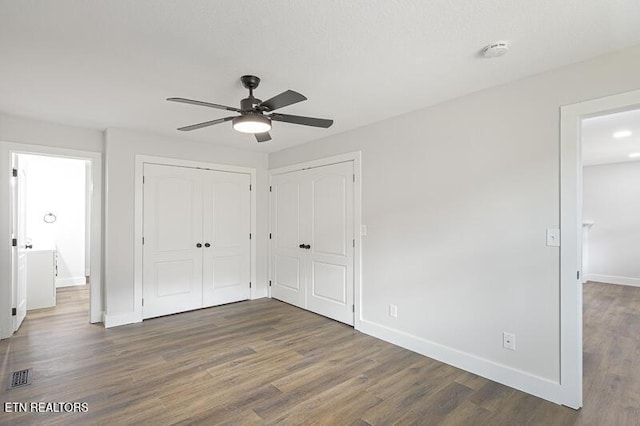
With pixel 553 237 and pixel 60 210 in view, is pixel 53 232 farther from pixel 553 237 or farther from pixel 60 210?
pixel 553 237

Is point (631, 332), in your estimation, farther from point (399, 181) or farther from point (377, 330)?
point (399, 181)

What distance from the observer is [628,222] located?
6.17 meters

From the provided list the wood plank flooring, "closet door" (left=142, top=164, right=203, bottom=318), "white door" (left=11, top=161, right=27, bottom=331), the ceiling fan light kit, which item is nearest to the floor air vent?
the wood plank flooring

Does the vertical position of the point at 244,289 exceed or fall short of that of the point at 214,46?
it falls short

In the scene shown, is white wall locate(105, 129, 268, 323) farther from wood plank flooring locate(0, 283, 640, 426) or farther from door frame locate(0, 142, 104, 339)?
wood plank flooring locate(0, 283, 640, 426)

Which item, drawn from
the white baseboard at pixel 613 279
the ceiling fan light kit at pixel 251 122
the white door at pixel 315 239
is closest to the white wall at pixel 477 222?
the white door at pixel 315 239

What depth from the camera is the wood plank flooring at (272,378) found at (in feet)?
7.09

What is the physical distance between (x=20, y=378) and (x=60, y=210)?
4598mm

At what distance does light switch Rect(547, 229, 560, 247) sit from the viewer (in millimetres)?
2342

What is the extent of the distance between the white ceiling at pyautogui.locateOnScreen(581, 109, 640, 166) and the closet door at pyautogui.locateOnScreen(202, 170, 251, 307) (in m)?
4.42

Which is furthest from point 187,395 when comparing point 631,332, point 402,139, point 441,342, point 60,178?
point 60,178

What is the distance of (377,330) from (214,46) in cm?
314

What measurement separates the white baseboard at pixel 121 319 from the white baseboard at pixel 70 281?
3.14 m

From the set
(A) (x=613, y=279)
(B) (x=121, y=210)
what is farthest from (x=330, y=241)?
(A) (x=613, y=279)
